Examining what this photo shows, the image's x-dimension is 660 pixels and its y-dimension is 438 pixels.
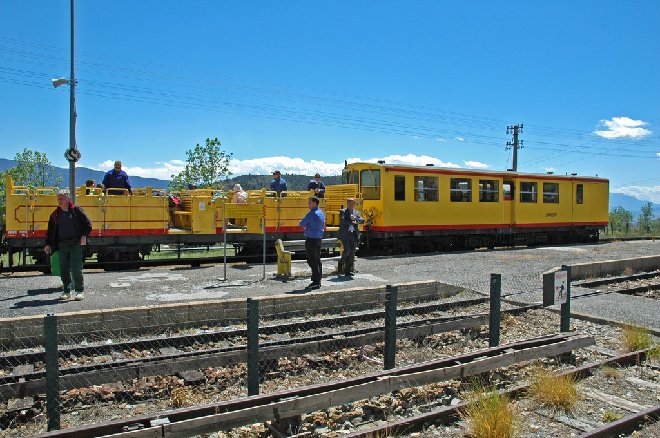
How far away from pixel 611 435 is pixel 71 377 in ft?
16.5

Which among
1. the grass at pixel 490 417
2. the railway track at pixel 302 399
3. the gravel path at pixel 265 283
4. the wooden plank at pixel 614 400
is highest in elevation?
the gravel path at pixel 265 283

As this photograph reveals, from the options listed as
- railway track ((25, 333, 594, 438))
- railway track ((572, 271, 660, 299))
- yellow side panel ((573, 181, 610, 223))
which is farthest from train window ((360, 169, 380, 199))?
railway track ((25, 333, 594, 438))

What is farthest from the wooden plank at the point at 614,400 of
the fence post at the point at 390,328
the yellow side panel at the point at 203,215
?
the yellow side panel at the point at 203,215

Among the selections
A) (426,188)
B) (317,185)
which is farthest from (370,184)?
(317,185)

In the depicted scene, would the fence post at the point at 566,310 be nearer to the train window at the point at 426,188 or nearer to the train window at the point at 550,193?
the train window at the point at 426,188

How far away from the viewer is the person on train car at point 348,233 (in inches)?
507

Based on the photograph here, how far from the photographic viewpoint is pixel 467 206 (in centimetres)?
1989

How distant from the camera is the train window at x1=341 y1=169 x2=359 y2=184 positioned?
63.0ft

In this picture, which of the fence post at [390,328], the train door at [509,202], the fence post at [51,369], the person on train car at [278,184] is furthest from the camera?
the train door at [509,202]

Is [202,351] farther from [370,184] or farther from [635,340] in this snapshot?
[370,184]

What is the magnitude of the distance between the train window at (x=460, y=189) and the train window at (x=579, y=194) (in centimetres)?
632

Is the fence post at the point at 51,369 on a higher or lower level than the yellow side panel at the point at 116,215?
lower

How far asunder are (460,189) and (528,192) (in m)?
3.68

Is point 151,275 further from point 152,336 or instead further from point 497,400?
point 497,400
